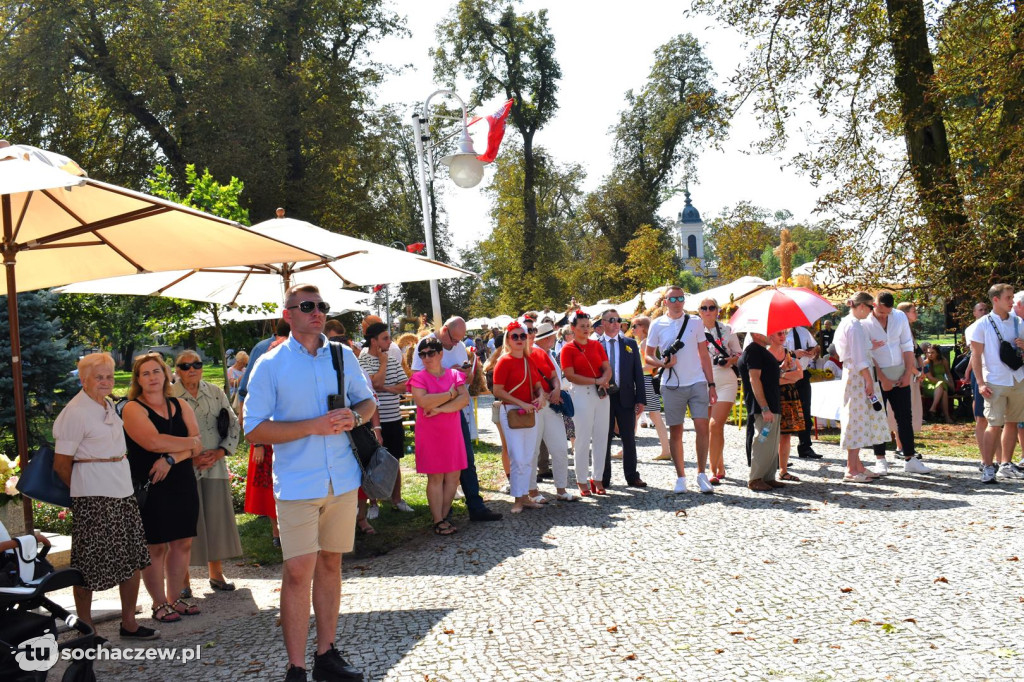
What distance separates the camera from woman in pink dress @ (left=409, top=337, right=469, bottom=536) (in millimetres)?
8641

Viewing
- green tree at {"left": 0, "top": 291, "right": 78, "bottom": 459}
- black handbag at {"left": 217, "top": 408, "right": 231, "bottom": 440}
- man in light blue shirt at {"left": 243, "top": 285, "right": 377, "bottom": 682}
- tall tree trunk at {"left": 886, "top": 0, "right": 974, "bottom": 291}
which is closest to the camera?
man in light blue shirt at {"left": 243, "top": 285, "right": 377, "bottom": 682}

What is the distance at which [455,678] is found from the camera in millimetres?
4777

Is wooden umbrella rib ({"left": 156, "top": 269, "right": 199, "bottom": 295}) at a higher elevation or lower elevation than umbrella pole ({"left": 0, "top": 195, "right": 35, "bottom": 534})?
higher

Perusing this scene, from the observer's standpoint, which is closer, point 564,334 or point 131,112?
point 564,334

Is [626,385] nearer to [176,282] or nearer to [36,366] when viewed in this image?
[176,282]

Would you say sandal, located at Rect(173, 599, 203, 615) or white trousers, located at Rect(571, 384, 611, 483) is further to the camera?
white trousers, located at Rect(571, 384, 611, 483)

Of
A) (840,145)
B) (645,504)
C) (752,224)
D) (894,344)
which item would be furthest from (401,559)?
(752,224)

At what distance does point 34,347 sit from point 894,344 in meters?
12.9

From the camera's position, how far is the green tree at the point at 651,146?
48750 millimetres

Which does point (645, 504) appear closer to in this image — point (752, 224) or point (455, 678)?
point (455, 678)

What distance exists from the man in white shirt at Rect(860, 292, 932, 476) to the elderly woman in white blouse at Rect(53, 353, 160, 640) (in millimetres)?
7916

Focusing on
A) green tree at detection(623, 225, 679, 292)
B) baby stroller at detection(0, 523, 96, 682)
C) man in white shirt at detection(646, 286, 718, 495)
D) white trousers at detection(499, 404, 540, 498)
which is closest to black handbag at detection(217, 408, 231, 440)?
baby stroller at detection(0, 523, 96, 682)

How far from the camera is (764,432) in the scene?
31.6ft

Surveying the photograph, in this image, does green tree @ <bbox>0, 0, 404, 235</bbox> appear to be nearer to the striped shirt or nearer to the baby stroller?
the striped shirt
